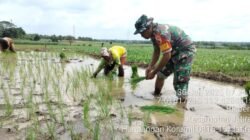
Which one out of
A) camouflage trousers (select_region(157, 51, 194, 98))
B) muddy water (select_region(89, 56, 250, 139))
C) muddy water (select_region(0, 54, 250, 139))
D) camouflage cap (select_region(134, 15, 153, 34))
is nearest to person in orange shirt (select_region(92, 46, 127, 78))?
muddy water (select_region(89, 56, 250, 139))

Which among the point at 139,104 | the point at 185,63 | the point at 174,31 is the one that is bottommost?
the point at 139,104

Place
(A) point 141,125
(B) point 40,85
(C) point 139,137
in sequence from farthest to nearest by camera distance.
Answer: (B) point 40,85 < (A) point 141,125 < (C) point 139,137

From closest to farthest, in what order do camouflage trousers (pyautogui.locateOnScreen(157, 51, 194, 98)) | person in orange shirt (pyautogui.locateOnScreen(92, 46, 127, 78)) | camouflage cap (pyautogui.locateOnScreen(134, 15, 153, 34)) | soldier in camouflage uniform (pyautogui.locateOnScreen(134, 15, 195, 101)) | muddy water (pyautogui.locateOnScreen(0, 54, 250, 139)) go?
1. muddy water (pyautogui.locateOnScreen(0, 54, 250, 139))
2. camouflage cap (pyautogui.locateOnScreen(134, 15, 153, 34))
3. soldier in camouflage uniform (pyautogui.locateOnScreen(134, 15, 195, 101))
4. camouflage trousers (pyautogui.locateOnScreen(157, 51, 194, 98))
5. person in orange shirt (pyautogui.locateOnScreen(92, 46, 127, 78))

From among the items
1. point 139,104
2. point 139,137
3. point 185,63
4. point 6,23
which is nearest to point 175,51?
point 185,63

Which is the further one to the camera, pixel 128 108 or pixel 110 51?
pixel 110 51

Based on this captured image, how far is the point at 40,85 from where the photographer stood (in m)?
6.08

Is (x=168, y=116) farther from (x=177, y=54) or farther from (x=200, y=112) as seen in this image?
(x=177, y=54)

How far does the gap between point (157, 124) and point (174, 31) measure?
1.64 metres

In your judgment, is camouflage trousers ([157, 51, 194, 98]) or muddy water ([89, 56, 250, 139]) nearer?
muddy water ([89, 56, 250, 139])

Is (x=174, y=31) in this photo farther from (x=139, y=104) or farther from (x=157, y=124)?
(x=157, y=124)

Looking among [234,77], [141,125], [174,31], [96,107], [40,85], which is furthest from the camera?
[234,77]

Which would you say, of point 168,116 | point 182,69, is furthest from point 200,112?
point 182,69

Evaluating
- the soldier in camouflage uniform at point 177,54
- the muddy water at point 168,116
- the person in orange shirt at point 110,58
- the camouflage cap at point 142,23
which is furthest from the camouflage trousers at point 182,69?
the person in orange shirt at point 110,58

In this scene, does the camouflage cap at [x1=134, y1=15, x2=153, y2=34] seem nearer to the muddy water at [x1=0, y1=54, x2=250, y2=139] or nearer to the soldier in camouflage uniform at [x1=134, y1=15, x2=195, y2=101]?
the soldier in camouflage uniform at [x1=134, y1=15, x2=195, y2=101]
